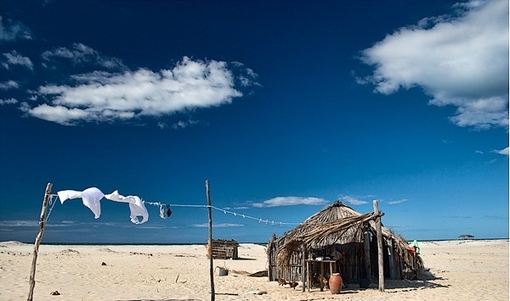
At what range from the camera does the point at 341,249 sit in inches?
666

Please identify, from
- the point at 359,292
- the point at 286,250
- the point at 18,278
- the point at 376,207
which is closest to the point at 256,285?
the point at 286,250

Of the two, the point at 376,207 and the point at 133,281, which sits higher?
the point at 376,207

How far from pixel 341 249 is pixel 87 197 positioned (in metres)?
10.6

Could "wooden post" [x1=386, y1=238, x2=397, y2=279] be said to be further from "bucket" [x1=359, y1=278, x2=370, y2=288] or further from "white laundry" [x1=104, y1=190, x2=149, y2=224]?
"white laundry" [x1=104, y1=190, x2=149, y2=224]

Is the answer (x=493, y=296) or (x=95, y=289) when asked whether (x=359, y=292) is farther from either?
(x=95, y=289)

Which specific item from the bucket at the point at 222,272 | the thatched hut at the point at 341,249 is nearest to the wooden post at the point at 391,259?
the thatched hut at the point at 341,249

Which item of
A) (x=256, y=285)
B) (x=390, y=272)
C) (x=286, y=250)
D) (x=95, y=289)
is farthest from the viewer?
(x=390, y=272)

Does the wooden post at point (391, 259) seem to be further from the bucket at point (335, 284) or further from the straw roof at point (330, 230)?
the bucket at point (335, 284)

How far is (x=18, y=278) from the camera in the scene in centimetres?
1680

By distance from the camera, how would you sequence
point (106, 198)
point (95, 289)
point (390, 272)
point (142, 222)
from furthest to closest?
point (390, 272)
point (95, 289)
point (142, 222)
point (106, 198)

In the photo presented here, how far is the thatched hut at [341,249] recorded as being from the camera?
15266 millimetres

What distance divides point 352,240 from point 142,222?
338 inches

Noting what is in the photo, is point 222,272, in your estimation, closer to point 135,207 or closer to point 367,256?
point 367,256

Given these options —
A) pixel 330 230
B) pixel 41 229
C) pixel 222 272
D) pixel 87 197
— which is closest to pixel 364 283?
pixel 330 230
